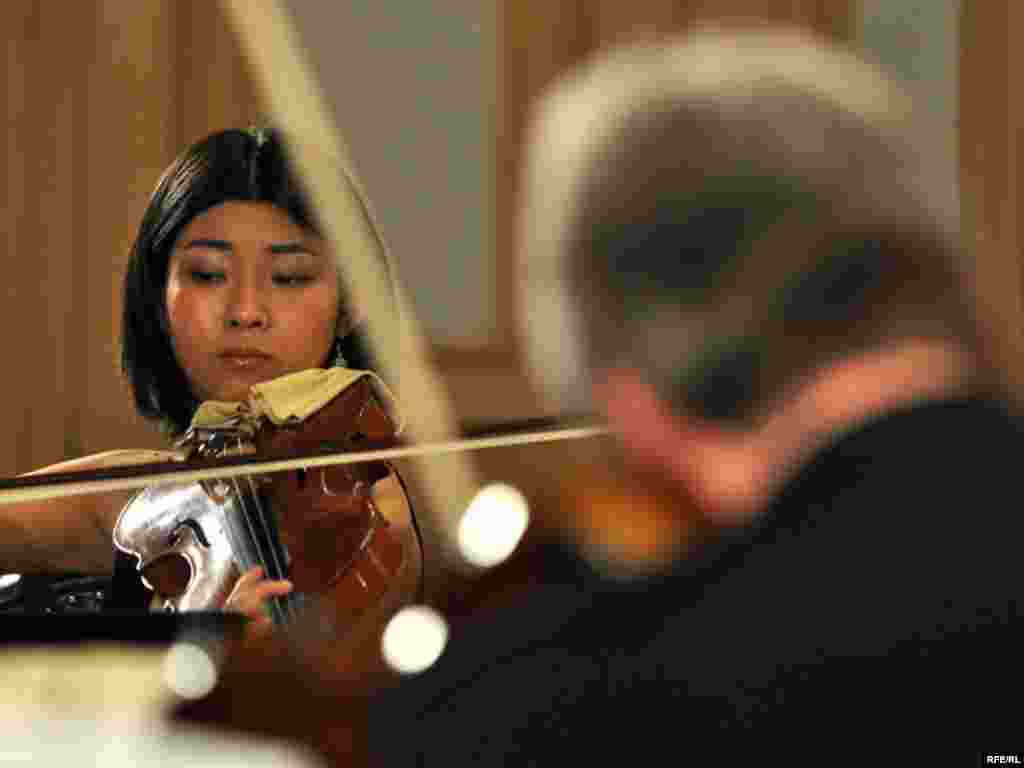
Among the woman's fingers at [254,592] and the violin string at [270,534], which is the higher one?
the violin string at [270,534]

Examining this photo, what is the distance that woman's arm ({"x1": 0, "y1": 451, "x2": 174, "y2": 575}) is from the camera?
2.74ft

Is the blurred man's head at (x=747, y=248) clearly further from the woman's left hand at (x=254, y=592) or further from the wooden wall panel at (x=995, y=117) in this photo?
the wooden wall panel at (x=995, y=117)

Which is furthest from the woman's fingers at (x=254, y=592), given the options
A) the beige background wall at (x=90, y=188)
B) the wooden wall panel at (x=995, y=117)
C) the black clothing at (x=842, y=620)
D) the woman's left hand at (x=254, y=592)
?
the wooden wall panel at (x=995, y=117)

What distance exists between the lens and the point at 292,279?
867 millimetres

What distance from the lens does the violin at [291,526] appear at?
0.76 meters

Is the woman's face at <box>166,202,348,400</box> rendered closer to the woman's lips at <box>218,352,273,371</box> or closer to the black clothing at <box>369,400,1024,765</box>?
the woman's lips at <box>218,352,273,371</box>

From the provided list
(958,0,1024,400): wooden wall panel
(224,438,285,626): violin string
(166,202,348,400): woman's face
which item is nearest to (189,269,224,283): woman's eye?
(166,202,348,400): woman's face

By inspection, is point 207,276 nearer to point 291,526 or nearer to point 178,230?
point 178,230

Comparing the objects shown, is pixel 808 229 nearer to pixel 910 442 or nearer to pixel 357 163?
pixel 910 442

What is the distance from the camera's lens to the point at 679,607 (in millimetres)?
327

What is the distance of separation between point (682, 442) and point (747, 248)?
0.14ft

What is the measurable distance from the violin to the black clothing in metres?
0.41

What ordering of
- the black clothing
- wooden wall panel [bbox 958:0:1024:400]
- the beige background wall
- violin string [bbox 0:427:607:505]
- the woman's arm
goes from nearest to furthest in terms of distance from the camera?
the black clothing → violin string [bbox 0:427:607:505] → the woman's arm → the beige background wall → wooden wall panel [bbox 958:0:1024:400]

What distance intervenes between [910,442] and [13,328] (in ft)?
4.05
